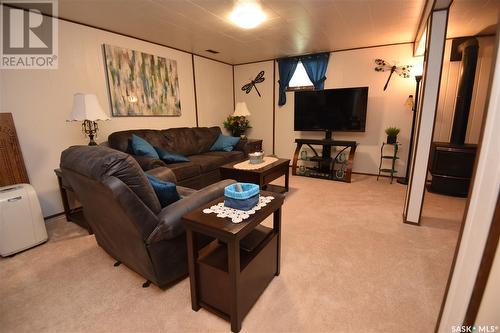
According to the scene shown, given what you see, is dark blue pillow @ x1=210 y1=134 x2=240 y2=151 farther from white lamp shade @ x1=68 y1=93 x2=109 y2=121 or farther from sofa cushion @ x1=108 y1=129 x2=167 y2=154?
white lamp shade @ x1=68 y1=93 x2=109 y2=121

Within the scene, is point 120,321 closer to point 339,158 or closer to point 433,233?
point 433,233

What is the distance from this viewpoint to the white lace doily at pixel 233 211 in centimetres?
128

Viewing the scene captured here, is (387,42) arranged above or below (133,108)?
above

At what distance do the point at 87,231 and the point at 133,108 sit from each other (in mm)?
1892

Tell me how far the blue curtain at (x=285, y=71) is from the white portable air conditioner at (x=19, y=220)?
4318 millimetres

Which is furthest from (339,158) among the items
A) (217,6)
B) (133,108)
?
(133,108)

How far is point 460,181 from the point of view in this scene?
3.24 m

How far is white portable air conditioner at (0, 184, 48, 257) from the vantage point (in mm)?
1965

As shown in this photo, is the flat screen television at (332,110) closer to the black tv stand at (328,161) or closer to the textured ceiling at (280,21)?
the black tv stand at (328,161)

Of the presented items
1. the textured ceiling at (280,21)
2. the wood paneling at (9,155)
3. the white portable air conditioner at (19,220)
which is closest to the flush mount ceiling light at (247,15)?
the textured ceiling at (280,21)

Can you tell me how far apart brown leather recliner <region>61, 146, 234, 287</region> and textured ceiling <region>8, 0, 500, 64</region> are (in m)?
1.95

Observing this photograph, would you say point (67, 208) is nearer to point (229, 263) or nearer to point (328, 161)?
point (229, 263)

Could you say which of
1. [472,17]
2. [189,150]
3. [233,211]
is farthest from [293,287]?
[472,17]


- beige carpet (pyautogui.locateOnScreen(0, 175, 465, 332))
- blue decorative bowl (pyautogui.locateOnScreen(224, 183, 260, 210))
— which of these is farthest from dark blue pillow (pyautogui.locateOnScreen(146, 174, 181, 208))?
beige carpet (pyautogui.locateOnScreen(0, 175, 465, 332))
